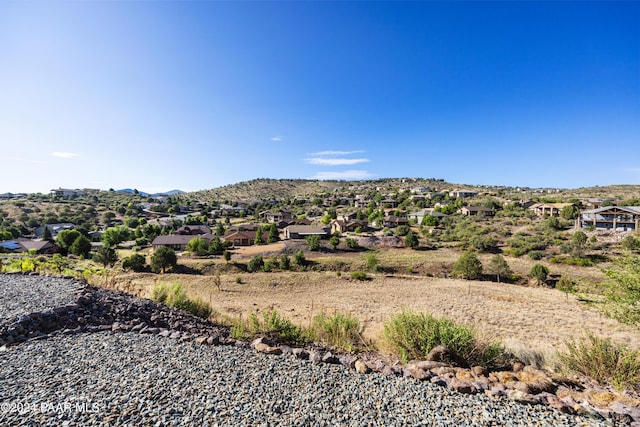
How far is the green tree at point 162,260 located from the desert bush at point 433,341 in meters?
26.7

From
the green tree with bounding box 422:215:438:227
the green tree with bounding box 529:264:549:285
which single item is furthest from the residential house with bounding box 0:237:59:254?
the green tree with bounding box 422:215:438:227

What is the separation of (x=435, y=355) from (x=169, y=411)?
540 cm

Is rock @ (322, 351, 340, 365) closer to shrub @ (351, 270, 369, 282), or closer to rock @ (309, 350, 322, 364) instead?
rock @ (309, 350, 322, 364)

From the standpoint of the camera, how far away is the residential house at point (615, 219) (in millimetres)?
38181

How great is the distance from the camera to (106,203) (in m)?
80.7

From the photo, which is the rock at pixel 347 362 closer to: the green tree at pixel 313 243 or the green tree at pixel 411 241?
the green tree at pixel 313 243

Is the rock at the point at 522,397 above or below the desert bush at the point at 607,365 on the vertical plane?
above

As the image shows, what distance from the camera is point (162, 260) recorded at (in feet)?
90.7

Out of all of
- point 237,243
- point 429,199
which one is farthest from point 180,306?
point 429,199

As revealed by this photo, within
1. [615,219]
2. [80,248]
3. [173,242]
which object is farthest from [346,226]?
[615,219]

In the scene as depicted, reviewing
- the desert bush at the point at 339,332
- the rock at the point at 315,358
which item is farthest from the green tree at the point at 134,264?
the rock at the point at 315,358

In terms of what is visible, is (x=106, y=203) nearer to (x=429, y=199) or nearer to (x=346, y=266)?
(x=346, y=266)

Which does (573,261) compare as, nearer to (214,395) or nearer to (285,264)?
(285,264)

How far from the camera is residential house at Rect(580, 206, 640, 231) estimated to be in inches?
1503
